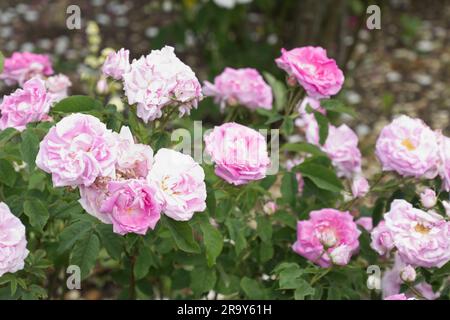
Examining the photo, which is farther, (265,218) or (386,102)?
(386,102)

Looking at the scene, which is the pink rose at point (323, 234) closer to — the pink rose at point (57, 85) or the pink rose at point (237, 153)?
the pink rose at point (237, 153)

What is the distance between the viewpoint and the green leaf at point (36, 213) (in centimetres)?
133

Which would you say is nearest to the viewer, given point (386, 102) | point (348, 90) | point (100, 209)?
point (100, 209)

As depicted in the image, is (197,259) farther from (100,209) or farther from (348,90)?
(348,90)

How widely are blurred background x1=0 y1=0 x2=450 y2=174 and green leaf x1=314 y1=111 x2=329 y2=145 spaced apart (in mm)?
1269

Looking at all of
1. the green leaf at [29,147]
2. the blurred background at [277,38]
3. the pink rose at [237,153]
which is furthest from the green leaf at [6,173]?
the blurred background at [277,38]

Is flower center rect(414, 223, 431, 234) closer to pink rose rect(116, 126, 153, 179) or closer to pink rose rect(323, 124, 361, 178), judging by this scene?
pink rose rect(323, 124, 361, 178)

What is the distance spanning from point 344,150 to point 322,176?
12 centimetres

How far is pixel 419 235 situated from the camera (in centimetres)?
132

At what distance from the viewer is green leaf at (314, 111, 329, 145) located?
1600 mm

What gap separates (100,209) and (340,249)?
18.1 inches

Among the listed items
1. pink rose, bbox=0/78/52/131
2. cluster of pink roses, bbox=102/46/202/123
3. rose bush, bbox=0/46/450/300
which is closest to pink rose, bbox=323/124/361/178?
rose bush, bbox=0/46/450/300

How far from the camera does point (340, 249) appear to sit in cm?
140
